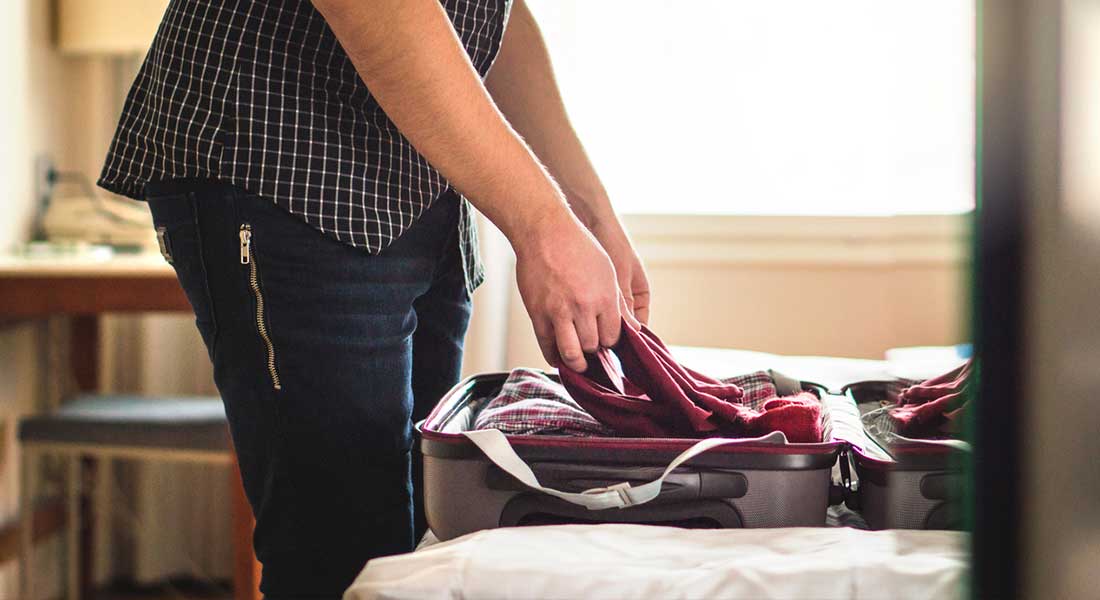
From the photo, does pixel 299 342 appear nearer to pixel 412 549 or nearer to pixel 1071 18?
pixel 412 549

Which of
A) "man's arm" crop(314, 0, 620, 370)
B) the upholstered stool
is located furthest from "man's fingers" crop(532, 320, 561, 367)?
the upholstered stool

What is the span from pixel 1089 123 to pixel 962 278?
4 cm

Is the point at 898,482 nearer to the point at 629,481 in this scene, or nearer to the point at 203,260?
the point at 629,481

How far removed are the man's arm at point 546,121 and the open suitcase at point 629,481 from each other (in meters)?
0.40

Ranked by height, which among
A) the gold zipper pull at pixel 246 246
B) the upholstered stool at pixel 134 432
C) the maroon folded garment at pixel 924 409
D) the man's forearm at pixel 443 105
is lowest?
the upholstered stool at pixel 134 432

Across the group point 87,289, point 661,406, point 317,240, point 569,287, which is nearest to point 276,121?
point 317,240

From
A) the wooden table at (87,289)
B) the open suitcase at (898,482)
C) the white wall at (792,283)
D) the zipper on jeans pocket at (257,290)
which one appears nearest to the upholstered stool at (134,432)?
the wooden table at (87,289)

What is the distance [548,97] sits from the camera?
1.07 metres

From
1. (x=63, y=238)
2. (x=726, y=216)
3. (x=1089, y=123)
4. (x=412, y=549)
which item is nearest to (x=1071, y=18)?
(x=1089, y=123)

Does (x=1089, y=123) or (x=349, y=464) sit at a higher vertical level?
(x=1089, y=123)

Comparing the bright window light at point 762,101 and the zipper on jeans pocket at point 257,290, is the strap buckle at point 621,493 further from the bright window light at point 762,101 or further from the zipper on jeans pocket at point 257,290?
the bright window light at point 762,101

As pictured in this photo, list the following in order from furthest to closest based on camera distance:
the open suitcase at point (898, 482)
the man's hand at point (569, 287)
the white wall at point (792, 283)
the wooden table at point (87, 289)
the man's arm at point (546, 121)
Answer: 1. the white wall at point (792, 283)
2. the wooden table at point (87, 289)
3. the man's arm at point (546, 121)
4. the man's hand at point (569, 287)
5. the open suitcase at point (898, 482)

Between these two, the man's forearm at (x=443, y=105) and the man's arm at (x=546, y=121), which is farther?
the man's arm at (x=546, y=121)

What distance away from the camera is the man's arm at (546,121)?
106 centimetres
